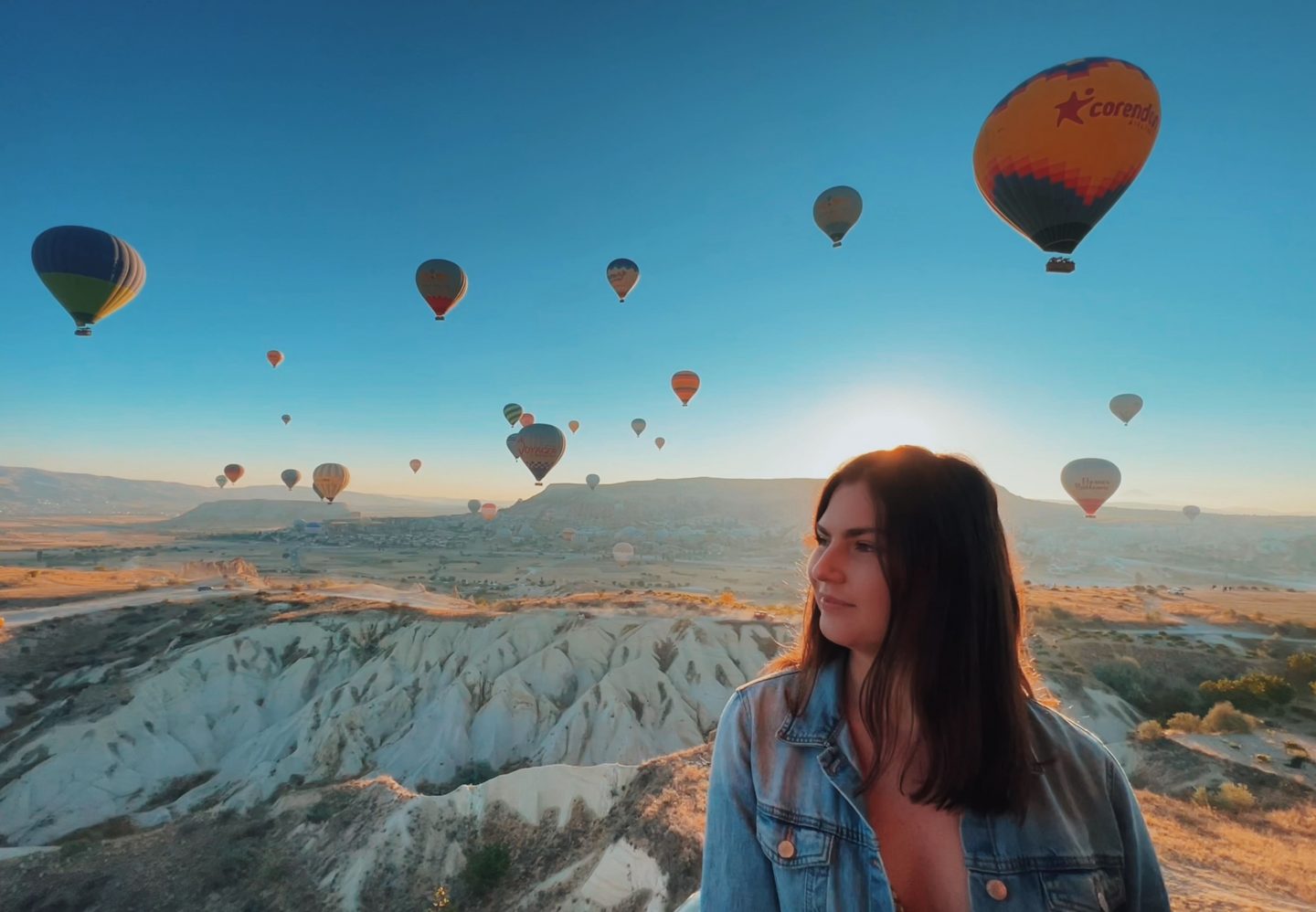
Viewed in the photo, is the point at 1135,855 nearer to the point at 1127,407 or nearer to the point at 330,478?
the point at 1127,407

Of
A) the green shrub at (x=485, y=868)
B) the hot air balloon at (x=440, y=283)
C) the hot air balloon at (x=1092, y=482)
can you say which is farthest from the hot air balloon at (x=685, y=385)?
the green shrub at (x=485, y=868)

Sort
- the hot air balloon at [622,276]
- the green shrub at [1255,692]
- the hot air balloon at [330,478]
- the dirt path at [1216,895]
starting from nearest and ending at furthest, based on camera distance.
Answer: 1. the dirt path at [1216,895]
2. the green shrub at [1255,692]
3. the hot air balloon at [622,276]
4. the hot air balloon at [330,478]

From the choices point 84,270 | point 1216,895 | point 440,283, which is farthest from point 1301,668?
point 84,270

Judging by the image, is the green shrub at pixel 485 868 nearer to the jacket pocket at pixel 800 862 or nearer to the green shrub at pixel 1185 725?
the jacket pocket at pixel 800 862

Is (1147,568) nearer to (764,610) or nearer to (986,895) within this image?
(764,610)

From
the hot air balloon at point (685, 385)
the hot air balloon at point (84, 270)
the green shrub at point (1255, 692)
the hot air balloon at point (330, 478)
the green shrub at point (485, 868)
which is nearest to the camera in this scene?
the green shrub at point (485, 868)

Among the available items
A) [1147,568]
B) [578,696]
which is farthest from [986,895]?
[1147,568]
